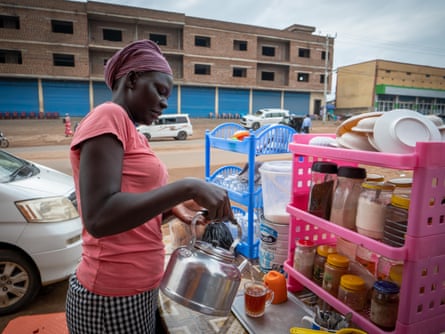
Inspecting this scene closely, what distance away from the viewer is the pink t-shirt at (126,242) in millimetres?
984

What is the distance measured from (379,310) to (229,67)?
30.5 metres

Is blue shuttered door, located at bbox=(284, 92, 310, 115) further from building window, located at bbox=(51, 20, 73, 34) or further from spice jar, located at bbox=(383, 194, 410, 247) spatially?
spice jar, located at bbox=(383, 194, 410, 247)

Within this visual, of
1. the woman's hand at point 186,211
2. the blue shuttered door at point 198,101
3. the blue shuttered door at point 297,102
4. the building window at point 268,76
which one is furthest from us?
the blue shuttered door at point 297,102

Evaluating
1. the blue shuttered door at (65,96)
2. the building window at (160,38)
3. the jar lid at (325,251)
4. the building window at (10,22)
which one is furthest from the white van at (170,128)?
the building window at (10,22)

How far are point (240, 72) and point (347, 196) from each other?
31.5 metres

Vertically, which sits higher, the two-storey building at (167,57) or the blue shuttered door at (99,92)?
the two-storey building at (167,57)

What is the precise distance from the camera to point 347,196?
1.42 meters

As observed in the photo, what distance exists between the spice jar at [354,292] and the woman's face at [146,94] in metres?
1.09

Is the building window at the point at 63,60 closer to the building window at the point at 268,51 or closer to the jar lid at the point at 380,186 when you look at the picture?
the building window at the point at 268,51

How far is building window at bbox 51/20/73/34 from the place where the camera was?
83.7ft

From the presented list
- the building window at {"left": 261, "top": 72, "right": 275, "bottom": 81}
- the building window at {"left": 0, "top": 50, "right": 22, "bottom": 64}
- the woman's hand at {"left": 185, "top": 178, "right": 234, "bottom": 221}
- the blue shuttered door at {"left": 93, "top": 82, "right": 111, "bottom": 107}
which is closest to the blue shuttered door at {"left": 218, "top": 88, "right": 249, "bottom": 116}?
the building window at {"left": 261, "top": 72, "right": 275, "bottom": 81}

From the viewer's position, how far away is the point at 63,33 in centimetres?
2562

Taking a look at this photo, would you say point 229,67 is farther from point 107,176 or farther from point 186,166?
point 107,176

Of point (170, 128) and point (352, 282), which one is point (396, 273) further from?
point (170, 128)
